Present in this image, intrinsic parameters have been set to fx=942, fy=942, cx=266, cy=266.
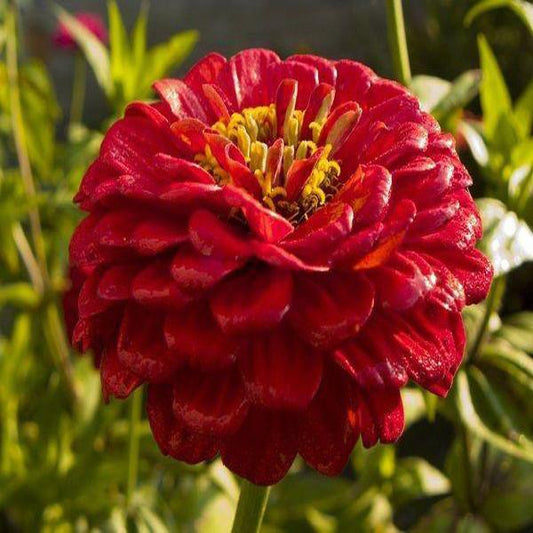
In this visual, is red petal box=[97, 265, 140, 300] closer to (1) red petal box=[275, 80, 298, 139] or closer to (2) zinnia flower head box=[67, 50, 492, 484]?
(2) zinnia flower head box=[67, 50, 492, 484]

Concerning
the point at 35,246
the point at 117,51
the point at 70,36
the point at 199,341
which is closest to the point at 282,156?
the point at 199,341

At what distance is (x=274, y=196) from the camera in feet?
1.65

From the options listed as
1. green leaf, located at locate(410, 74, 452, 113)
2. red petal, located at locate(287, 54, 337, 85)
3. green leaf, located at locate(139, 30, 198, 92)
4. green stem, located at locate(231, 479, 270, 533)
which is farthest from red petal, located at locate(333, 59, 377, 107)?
green leaf, located at locate(139, 30, 198, 92)

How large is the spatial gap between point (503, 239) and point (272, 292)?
0.77 feet

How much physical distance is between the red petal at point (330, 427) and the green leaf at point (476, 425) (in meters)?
0.24

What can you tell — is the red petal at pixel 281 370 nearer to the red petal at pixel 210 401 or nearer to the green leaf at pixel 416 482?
the red petal at pixel 210 401

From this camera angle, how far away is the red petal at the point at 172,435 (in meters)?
0.44

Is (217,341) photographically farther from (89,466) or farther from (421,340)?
(89,466)

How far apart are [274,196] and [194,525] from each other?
430mm

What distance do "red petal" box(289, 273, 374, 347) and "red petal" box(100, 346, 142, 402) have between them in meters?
0.08

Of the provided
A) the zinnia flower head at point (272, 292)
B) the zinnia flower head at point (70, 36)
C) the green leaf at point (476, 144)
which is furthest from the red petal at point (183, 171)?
the zinnia flower head at point (70, 36)

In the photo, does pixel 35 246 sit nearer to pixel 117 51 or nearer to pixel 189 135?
pixel 117 51

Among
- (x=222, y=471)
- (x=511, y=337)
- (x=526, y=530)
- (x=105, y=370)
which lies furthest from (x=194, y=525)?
(x=526, y=530)

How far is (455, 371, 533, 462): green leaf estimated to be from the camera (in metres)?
0.64
